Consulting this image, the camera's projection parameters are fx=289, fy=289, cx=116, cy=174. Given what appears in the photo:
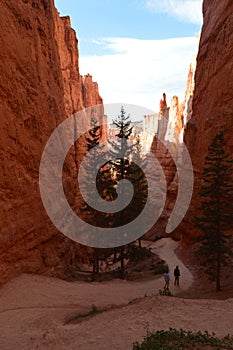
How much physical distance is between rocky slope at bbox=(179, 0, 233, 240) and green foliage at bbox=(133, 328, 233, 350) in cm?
1701

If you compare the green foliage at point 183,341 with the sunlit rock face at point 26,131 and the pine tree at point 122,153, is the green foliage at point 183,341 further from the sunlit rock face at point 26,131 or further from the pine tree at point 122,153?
the pine tree at point 122,153

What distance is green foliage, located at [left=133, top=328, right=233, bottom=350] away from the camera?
22.5 ft

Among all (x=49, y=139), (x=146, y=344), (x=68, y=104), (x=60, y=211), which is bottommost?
(x=146, y=344)

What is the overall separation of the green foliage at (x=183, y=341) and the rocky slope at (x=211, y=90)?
55.8 feet

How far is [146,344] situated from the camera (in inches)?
282

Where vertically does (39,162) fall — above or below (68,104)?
below

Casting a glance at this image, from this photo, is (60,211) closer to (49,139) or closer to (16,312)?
(49,139)

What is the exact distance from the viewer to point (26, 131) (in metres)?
17.1

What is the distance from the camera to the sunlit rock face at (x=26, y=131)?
1477cm

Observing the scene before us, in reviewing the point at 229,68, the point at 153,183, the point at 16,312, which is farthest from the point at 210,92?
the point at 153,183

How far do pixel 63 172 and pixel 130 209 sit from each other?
6318 mm

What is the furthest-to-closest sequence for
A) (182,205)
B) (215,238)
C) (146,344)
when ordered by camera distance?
(182,205) < (215,238) < (146,344)

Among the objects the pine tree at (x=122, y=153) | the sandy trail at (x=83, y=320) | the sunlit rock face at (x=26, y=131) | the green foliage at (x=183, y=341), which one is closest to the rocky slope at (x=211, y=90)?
the pine tree at (x=122, y=153)

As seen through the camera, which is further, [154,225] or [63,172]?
[154,225]
